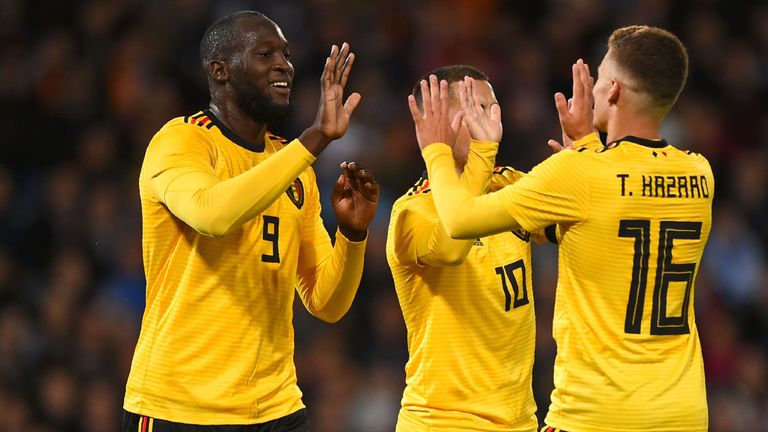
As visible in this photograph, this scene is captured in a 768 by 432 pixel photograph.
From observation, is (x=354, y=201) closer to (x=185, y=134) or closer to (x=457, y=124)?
(x=457, y=124)

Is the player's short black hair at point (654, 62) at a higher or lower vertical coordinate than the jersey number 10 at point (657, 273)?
higher

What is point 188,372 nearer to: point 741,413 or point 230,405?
point 230,405

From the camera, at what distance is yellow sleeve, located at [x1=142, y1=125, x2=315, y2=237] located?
167 inches

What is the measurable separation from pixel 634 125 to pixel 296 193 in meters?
1.37

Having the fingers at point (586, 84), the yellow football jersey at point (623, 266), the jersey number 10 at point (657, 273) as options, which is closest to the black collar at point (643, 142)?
the yellow football jersey at point (623, 266)

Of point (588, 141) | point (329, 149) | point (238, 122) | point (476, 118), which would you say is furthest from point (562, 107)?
point (329, 149)

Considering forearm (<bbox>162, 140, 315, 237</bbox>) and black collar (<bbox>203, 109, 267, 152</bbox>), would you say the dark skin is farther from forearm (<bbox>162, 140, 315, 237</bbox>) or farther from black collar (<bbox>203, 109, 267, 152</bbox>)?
forearm (<bbox>162, 140, 315, 237</bbox>)

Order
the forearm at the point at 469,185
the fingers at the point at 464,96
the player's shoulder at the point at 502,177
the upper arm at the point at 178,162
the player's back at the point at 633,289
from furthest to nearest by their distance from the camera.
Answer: the player's shoulder at the point at 502,177 → the fingers at the point at 464,96 → the forearm at the point at 469,185 → the upper arm at the point at 178,162 → the player's back at the point at 633,289

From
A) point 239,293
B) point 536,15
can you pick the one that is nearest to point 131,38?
point 536,15

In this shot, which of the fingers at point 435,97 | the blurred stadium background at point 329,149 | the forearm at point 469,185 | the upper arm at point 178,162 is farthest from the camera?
the blurred stadium background at point 329,149

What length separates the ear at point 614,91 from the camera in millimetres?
4277

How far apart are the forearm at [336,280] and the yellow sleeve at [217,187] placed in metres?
0.71

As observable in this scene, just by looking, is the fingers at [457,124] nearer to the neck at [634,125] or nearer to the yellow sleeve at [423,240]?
the yellow sleeve at [423,240]

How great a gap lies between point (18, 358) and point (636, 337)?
5.98 m
